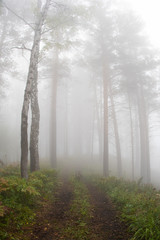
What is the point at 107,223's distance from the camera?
5.06 m

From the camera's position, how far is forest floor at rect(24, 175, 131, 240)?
167 inches

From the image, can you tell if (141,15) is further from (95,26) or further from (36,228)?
(36,228)

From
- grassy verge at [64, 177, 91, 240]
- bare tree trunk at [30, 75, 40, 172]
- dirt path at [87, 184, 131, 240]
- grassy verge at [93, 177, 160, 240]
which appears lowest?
dirt path at [87, 184, 131, 240]

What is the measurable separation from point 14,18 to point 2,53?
12.6 ft

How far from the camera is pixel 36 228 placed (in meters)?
4.46

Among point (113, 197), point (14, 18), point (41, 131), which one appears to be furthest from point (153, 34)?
point (41, 131)

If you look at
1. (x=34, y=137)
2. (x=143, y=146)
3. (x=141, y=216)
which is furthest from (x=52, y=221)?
(x=143, y=146)

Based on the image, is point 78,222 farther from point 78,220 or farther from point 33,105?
point 33,105

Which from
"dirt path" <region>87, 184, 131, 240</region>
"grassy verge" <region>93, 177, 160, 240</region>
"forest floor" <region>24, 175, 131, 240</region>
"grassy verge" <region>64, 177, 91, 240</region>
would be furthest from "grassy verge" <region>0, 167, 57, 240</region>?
"grassy verge" <region>93, 177, 160, 240</region>

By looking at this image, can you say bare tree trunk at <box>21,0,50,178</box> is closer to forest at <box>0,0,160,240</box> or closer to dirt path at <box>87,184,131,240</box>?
forest at <box>0,0,160,240</box>

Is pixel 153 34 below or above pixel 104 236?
above

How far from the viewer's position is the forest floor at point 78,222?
4.25m

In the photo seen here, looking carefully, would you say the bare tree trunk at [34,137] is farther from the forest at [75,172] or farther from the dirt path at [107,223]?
the dirt path at [107,223]

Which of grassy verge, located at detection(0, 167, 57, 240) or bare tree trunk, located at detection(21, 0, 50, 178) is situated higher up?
bare tree trunk, located at detection(21, 0, 50, 178)
